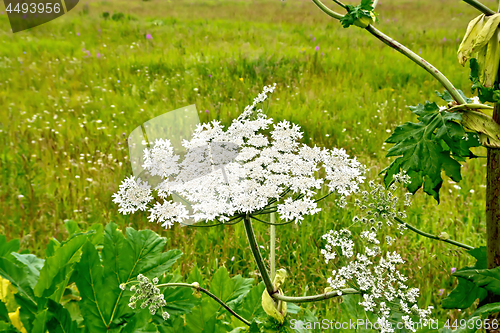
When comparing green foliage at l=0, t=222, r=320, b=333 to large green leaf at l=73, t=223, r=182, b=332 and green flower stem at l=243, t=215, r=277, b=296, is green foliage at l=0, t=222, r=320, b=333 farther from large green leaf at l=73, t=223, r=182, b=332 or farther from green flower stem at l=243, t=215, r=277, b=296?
green flower stem at l=243, t=215, r=277, b=296

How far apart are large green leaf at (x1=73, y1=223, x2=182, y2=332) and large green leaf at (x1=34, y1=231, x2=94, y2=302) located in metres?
0.11

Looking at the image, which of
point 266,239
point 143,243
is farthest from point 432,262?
point 143,243

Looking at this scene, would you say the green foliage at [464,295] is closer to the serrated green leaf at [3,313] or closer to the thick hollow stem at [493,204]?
the thick hollow stem at [493,204]

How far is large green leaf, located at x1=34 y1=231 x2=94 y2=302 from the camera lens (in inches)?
58.1

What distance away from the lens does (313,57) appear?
6.75 m

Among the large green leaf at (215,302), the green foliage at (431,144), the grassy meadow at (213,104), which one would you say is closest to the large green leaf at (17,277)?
the large green leaf at (215,302)

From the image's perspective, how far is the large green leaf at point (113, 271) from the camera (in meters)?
1.41

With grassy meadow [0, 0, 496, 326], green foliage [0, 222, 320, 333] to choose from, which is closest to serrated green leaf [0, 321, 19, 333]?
green foliage [0, 222, 320, 333]

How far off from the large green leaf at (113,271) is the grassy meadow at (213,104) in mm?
880

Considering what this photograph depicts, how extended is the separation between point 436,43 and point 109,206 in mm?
7629

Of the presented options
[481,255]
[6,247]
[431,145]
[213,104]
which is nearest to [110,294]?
[6,247]

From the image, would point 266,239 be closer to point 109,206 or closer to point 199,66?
point 109,206

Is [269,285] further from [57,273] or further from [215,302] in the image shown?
[57,273]

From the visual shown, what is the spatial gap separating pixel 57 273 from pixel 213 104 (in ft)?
11.2
